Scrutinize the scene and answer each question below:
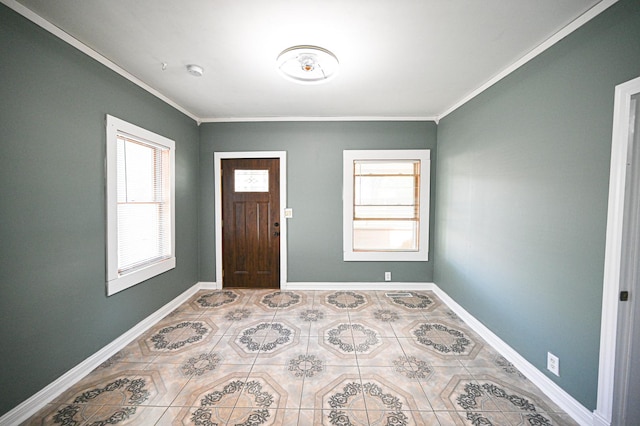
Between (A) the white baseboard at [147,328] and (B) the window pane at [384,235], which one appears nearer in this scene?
(A) the white baseboard at [147,328]

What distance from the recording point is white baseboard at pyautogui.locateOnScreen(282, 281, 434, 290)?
3.91 meters

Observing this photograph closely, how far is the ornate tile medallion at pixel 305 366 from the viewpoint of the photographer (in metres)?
2.07

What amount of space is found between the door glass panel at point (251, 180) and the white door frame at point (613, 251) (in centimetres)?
354

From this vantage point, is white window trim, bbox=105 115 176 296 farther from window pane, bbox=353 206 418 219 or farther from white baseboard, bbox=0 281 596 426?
window pane, bbox=353 206 418 219

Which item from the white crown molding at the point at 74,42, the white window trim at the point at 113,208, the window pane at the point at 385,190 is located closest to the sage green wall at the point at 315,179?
the window pane at the point at 385,190

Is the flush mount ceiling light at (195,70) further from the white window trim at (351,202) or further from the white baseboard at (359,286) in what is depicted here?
the white baseboard at (359,286)

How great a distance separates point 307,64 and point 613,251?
248cm

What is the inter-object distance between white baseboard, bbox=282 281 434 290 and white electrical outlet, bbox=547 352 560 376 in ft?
6.63

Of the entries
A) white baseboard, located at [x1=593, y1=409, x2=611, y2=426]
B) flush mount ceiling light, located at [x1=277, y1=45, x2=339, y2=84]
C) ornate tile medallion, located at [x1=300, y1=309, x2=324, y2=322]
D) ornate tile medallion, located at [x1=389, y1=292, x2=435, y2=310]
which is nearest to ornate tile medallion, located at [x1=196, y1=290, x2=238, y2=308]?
ornate tile medallion, located at [x1=300, y1=309, x2=324, y2=322]

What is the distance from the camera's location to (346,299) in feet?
11.7

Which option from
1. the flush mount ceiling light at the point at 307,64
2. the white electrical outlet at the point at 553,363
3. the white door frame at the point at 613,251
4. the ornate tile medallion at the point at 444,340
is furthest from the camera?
the ornate tile medallion at the point at 444,340

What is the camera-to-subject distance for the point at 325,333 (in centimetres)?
269

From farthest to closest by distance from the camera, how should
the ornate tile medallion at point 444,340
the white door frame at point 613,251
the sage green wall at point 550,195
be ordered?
1. the ornate tile medallion at point 444,340
2. the sage green wall at point 550,195
3. the white door frame at point 613,251

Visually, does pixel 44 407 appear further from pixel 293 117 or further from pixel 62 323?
pixel 293 117
